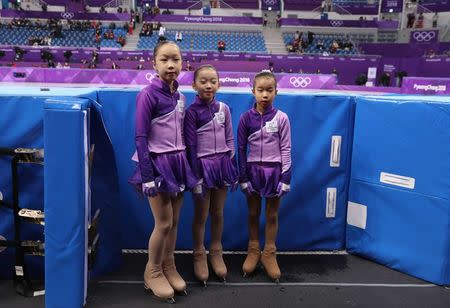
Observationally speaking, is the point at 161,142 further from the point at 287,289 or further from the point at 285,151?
the point at 287,289

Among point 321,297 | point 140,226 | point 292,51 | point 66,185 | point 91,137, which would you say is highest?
point 292,51

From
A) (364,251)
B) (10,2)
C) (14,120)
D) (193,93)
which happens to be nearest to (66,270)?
(14,120)

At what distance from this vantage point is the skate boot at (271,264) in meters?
2.61

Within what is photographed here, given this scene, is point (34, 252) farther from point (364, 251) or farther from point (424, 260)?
point (424, 260)

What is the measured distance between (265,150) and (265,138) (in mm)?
77

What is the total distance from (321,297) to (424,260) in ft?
2.62

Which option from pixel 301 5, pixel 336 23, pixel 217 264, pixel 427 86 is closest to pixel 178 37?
pixel 301 5

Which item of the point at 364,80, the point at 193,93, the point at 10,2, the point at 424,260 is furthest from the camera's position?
the point at 10,2

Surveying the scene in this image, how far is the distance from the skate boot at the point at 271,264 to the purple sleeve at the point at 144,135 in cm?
103

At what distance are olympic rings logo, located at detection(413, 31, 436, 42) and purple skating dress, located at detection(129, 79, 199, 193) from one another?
2205 centimetres

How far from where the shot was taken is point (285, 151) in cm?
253

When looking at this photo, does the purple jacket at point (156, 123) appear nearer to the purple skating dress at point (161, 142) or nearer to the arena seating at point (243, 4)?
the purple skating dress at point (161, 142)

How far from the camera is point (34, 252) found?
2.42m

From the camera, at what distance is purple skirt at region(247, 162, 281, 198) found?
8.30 ft
